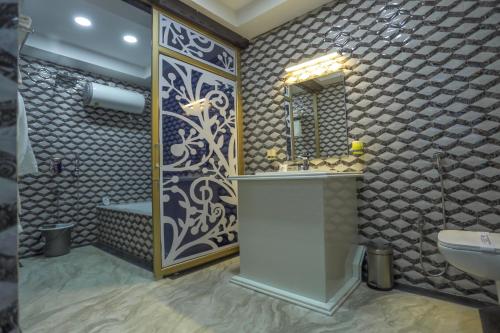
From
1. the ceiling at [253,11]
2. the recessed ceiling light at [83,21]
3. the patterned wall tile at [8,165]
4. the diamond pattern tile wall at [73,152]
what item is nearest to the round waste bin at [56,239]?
the diamond pattern tile wall at [73,152]

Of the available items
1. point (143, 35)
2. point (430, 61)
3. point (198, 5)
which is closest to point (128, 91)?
point (143, 35)

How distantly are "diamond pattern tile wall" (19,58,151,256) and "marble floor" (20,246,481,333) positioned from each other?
1.22m

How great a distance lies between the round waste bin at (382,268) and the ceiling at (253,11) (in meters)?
2.33

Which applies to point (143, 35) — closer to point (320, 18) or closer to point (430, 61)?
point (320, 18)

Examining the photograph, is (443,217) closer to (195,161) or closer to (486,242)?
(486,242)

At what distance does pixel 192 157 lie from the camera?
8.03ft

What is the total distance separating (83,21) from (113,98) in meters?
1.02

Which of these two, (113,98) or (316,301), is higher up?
(113,98)

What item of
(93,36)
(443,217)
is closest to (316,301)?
(443,217)

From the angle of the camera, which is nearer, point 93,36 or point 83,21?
point 83,21

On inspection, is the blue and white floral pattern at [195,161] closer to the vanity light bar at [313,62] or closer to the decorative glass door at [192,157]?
A: the decorative glass door at [192,157]

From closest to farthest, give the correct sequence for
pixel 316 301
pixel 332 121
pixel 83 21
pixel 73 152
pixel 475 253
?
pixel 475 253 < pixel 316 301 < pixel 332 121 < pixel 83 21 < pixel 73 152

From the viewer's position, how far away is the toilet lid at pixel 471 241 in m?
1.18

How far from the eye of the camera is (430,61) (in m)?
1.79
